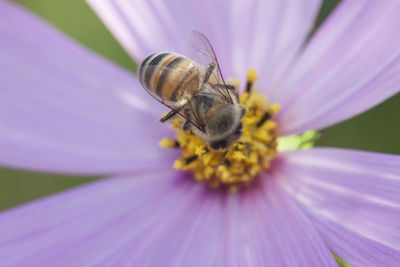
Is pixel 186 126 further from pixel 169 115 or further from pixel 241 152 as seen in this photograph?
pixel 241 152

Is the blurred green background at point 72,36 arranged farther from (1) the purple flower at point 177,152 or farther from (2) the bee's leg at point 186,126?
(2) the bee's leg at point 186,126

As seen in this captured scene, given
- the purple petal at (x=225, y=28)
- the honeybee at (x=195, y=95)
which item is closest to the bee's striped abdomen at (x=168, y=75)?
the honeybee at (x=195, y=95)

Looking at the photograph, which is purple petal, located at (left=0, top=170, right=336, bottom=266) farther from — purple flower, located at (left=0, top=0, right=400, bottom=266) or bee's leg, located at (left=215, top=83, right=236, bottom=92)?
bee's leg, located at (left=215, top=83, right=236, bottom=92)

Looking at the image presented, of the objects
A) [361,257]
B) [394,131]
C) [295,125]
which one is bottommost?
[361,257]

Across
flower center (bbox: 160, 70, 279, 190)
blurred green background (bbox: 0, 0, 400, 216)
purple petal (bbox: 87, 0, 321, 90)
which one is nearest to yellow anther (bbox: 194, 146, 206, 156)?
flower center (bbox: 160, 70, 279, 190)

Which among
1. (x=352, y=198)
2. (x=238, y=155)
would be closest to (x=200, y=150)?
(x=238, y=155)

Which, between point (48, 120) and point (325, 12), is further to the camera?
point (325, 12)

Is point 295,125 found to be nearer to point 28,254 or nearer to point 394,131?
point 394,131

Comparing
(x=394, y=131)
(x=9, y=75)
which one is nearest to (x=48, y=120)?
(x=9, y=75)
